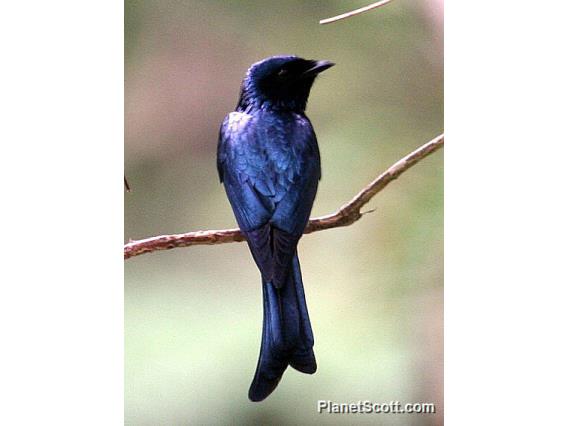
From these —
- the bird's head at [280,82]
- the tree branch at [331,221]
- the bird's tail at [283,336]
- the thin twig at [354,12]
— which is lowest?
the bird's tail at [283,336]

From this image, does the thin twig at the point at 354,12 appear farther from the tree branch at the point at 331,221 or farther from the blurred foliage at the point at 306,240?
the tree branch at the point at 331,221

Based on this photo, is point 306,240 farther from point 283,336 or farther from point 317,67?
point 317,67

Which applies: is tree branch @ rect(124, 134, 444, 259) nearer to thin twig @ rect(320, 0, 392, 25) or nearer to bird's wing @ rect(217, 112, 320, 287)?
bird's wing @ rect(217, 112, 320, 287)

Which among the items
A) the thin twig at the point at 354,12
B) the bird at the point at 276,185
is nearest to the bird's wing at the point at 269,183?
the bird at the point at 276,185

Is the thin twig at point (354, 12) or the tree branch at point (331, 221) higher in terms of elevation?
the thin twig at point (354, 12)

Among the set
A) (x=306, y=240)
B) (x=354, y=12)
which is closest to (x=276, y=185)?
(x=306, y=240)

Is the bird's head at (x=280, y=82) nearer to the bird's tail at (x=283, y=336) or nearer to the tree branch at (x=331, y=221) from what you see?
the tree branch at (x=331, y=221)
